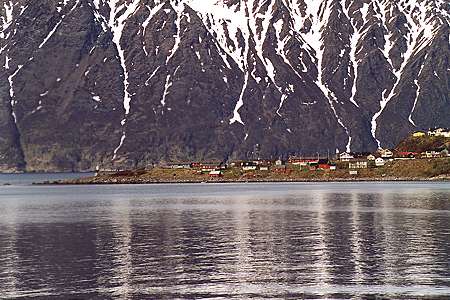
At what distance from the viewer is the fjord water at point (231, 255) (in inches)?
2584

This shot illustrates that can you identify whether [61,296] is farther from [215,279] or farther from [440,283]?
[440,283]

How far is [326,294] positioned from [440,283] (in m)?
8.81

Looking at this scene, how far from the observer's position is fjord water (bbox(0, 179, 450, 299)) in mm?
65625

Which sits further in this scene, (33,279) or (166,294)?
(33,279)

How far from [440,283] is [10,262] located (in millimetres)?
36927

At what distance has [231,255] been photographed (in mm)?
83062

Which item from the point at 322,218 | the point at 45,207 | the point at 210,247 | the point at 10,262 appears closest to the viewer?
the point at 10,262

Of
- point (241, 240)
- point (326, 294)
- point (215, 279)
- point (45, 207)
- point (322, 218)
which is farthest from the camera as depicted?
point (45, 207)

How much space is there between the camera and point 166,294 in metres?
64.1

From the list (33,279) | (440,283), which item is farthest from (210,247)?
(440,283)

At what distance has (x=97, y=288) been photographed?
66625 millimetres

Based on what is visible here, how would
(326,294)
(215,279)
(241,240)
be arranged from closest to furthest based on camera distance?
1. (326,294)
2. (215,279)
3. (241,240)

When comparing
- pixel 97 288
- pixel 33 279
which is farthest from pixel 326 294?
pixel 33 279

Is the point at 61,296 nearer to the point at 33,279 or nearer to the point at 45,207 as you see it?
the point at 33,279
